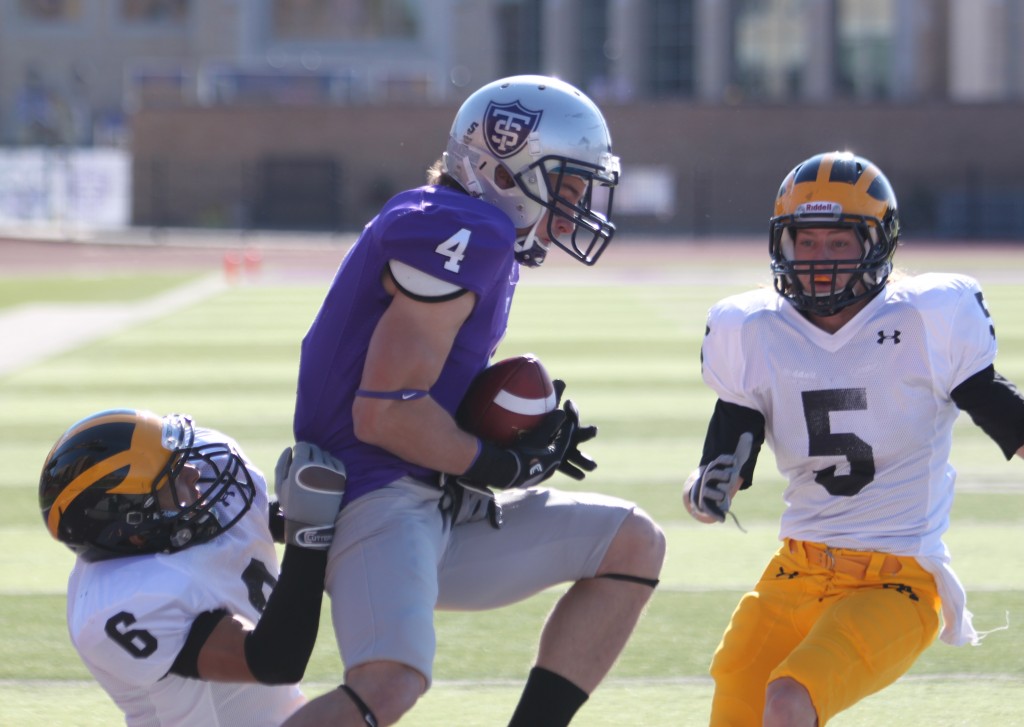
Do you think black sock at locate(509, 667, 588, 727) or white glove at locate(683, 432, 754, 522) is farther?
white glove at locate(683, 432, 754, 522)

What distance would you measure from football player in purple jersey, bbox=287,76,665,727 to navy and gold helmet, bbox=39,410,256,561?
10.8 inches

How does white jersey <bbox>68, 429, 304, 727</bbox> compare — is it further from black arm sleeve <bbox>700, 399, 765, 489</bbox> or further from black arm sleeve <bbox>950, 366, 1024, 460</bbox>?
black arm sleeve <bbox>950, 366, 1024, 460</bbox>

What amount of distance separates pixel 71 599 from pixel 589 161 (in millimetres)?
1486

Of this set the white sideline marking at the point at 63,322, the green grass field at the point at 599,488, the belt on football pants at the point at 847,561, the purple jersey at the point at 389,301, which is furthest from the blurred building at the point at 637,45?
the purple jersey at the point at 389,301

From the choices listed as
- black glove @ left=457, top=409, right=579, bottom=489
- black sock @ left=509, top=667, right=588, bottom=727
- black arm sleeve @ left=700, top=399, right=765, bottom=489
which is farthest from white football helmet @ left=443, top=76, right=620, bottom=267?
black sock @ left=509, top=667, right=588, bottom=727

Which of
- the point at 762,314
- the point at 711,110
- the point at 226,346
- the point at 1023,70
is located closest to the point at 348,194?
the point at 711,110

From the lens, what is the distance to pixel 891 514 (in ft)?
11.6

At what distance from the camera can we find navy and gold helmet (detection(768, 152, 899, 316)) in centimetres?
355

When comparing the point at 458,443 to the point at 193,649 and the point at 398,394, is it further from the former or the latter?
the point at 193,649

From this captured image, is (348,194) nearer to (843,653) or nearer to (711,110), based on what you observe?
(711,110)

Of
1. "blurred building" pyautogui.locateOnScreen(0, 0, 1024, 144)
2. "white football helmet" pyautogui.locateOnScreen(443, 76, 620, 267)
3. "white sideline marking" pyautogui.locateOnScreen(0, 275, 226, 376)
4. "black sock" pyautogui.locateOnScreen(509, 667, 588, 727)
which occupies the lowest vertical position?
"white sideline marking" pyautogui.locateOnScreen(0, 275, 226, 376)

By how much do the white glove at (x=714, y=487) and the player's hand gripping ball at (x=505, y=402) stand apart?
0.38 metres

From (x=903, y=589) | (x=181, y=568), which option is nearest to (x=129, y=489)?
(x=181, y=568)

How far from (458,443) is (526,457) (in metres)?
0.17
